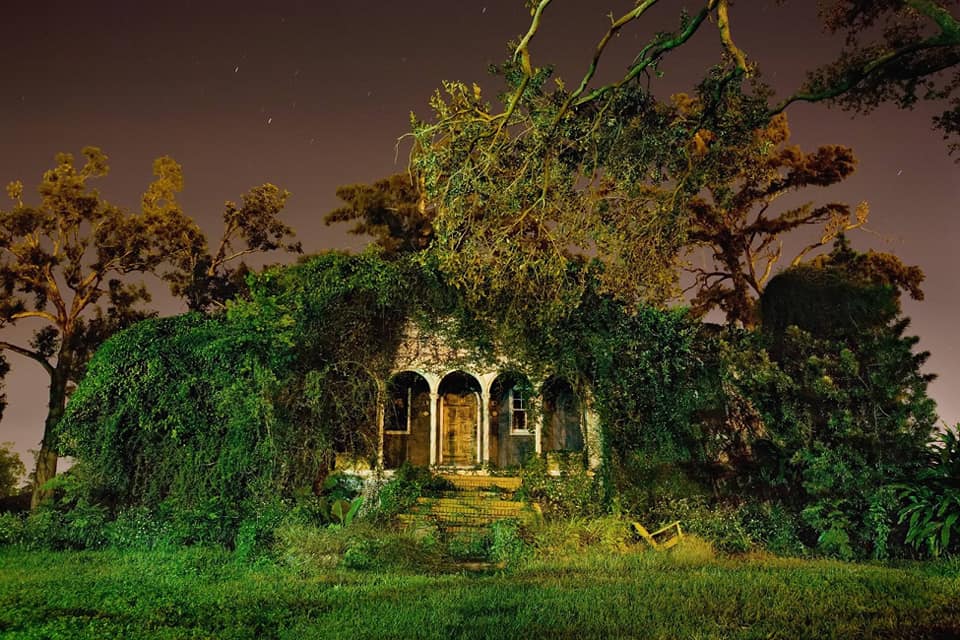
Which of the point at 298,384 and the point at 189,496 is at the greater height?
the point at 298,384

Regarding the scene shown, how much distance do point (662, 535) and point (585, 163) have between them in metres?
6.55

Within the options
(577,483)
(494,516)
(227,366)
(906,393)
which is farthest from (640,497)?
(227,366)

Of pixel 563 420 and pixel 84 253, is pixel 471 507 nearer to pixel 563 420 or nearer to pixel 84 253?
pixel 563 420

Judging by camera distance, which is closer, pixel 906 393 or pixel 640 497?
pixel 906 393

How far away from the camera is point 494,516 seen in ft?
43.6

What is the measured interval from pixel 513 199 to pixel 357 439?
6899 mm

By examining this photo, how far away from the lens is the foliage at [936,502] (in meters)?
10.3

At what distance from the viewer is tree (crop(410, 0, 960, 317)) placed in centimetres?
896

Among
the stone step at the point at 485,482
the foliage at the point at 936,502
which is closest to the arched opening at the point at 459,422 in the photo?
the stone step at the point at 485,482

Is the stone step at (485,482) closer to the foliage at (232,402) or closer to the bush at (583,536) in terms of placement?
the foliage at (232,402)

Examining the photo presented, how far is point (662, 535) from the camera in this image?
1198 cm

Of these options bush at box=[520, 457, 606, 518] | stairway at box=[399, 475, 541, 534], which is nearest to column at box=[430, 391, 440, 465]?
stairway at box=[399, 475, 541, 534]

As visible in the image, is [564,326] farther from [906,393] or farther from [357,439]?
[906,393]

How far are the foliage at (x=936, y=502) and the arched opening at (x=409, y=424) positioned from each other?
1151 centimetres
